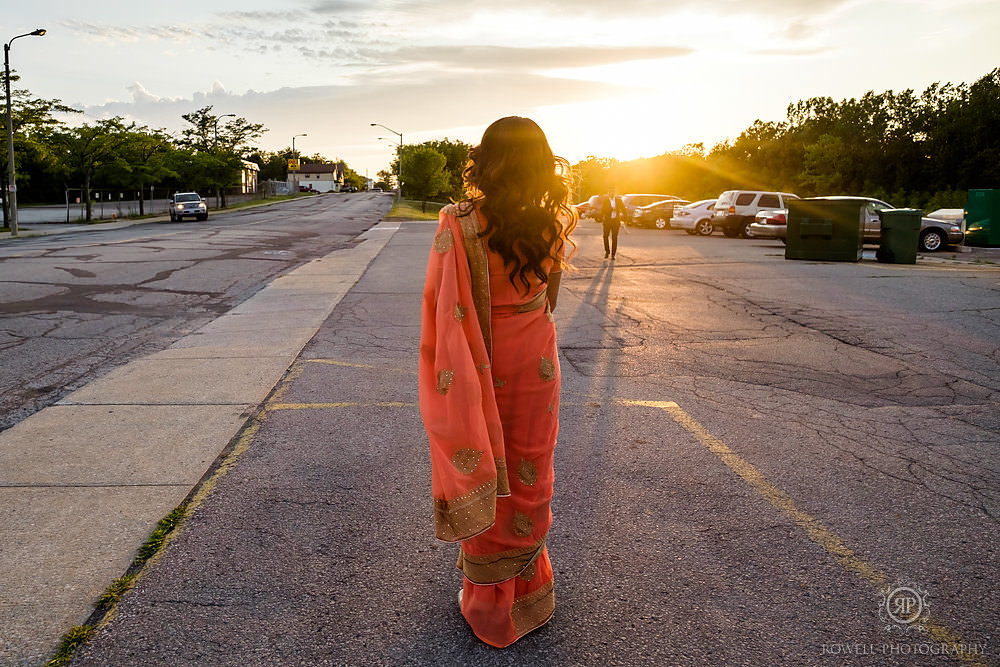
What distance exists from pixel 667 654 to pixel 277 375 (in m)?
Result: 4.81

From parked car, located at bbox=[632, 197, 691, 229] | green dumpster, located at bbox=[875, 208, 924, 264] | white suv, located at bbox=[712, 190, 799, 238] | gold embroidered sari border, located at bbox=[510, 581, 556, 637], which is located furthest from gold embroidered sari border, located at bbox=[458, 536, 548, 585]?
parked car, located at bbox=[632, 197, 691, 229]

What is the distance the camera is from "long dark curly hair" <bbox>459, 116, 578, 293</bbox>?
2.59 m

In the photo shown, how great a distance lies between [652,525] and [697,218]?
1085 inches

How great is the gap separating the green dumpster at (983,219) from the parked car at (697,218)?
8.48 meters

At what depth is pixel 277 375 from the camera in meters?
6.75

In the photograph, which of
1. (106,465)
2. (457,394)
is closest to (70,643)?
(457,394)

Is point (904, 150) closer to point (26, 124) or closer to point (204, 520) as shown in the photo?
point (26, 124)

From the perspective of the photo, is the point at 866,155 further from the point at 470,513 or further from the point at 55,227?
the point at 470,513

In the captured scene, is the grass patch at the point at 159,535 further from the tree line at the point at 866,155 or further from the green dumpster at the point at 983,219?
the tree line at the point at 866,155

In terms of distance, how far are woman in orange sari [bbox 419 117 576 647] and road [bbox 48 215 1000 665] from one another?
1.07 feet

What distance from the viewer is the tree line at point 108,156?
33781 mm

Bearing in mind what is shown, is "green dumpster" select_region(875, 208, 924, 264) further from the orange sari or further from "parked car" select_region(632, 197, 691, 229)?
"parked car" select_region(632, 197, 691, 229)

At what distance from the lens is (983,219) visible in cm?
2417

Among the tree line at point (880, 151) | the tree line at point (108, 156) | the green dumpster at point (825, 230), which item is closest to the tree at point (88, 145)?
the tree line at point (108, 156)
